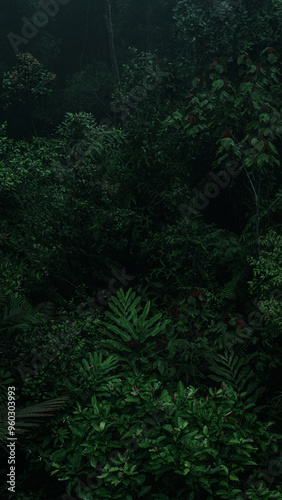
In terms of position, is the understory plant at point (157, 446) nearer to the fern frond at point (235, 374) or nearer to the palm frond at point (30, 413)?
the palm frond at point (30, 413)

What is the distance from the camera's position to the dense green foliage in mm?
3121

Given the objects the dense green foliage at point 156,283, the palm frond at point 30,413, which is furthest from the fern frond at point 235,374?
the palm frond at point 30,413

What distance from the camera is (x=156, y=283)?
5949 mm

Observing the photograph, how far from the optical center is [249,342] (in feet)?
16.1

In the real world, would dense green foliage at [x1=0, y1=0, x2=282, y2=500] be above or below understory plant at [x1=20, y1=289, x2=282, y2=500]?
above

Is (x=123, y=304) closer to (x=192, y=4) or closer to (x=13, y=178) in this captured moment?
(x=13, y=178)

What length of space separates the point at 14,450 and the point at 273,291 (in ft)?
8.95

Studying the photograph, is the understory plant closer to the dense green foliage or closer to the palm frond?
the dense green foliage

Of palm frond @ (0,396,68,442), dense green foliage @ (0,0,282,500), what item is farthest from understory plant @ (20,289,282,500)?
palm frond @ (0,396,68,442)

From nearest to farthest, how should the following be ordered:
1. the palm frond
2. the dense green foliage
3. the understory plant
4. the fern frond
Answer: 1. the understory plant
2. the dense green foliage
3. the palm frond
4. the fern frond

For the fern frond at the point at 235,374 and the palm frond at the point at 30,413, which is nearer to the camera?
the palm frond at the point at 30,413

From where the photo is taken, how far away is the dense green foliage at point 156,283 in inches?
123

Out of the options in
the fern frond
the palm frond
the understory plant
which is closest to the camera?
the understory plant

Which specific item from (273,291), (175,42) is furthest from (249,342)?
(175,42)
